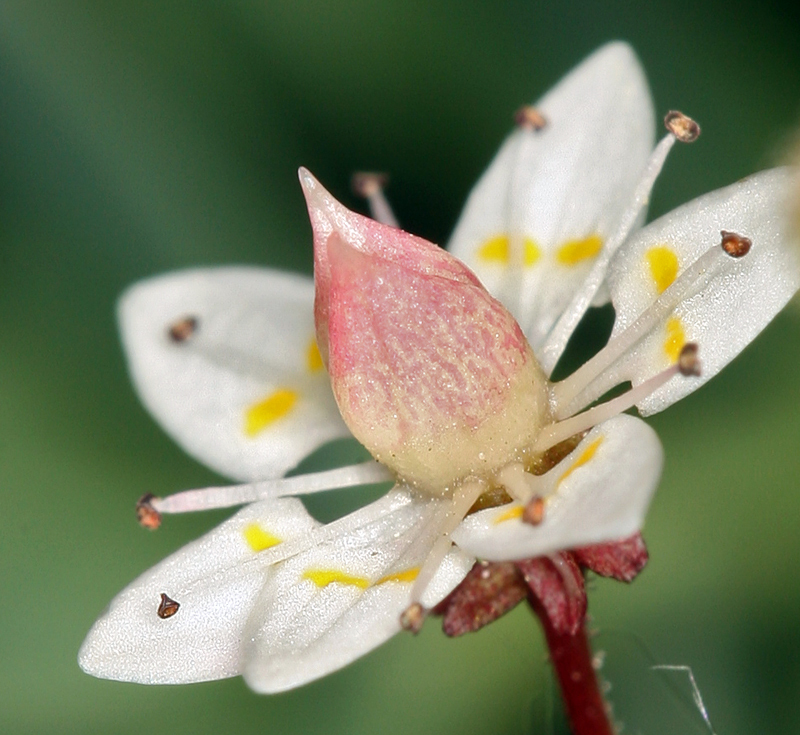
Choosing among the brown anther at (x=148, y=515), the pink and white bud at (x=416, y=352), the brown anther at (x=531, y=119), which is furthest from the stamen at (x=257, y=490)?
the brown anther at (x=531, y=119)

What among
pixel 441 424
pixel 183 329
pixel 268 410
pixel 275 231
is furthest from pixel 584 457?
pixel 275 231

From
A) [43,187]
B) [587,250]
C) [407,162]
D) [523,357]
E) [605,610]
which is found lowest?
[605,610]

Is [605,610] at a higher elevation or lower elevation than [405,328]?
lower

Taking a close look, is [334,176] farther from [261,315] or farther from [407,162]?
[261,315]

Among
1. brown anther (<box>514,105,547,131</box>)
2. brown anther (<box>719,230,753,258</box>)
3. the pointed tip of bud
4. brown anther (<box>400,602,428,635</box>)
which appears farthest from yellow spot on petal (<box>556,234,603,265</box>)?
brown anther (<box>400,602,428,635</box>)

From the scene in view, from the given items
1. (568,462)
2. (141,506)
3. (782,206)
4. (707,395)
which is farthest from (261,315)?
(707,395)

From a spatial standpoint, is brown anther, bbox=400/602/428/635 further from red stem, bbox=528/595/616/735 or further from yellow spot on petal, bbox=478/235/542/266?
yellow spot on petal, bbox=478/235/542/266

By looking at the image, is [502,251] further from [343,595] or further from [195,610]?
[195,610]
